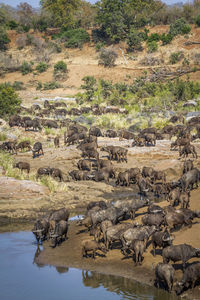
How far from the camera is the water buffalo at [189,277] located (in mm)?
8500

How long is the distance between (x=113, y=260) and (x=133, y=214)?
9.47ft

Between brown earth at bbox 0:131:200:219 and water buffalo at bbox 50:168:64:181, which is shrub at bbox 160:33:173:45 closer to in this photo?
brown earth at bbox 0:131:200:219

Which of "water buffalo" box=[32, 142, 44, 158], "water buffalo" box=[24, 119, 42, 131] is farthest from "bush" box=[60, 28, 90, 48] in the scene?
"water buffalo" box=[32, 142, 44, 158]

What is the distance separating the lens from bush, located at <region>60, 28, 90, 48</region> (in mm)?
68688

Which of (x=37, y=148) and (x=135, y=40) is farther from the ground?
(x=135, y=40)

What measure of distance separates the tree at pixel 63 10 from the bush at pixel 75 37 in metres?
3.88

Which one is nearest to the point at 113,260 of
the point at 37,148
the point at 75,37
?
the point at 37,148

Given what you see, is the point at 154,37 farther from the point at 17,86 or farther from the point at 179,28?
the point at 17,86

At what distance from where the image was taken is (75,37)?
70.0 meters

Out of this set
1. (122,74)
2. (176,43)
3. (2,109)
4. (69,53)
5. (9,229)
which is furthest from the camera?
(69,53)

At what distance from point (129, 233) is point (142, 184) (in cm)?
597

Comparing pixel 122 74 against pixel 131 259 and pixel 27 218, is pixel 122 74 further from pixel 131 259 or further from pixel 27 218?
pixel 131 259

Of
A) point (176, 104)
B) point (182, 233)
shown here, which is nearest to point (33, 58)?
point (176, 104)

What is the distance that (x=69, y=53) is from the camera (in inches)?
2687
